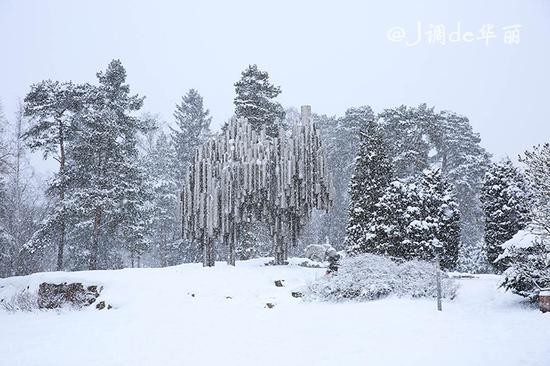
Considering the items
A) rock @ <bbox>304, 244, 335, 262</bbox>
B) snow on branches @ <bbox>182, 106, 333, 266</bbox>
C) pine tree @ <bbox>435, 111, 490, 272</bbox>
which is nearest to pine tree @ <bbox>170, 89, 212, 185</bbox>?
rock @ <bbox>304, 244, 335, 262</bbox>

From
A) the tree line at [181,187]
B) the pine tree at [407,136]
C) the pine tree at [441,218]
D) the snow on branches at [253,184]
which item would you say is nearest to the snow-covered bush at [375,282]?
the tree line at [181,187]

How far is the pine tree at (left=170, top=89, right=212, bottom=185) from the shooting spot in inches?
1666

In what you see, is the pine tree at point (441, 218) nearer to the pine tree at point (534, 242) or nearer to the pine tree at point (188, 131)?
the pine tree at point (534, 242)

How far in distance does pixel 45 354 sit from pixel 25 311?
8270 mm

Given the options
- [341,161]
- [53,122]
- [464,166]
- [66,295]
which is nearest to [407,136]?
[464,166]

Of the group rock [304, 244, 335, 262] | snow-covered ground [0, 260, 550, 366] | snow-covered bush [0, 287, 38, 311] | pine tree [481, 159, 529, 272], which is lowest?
snow-covered bush [0, 287, 38, 311]

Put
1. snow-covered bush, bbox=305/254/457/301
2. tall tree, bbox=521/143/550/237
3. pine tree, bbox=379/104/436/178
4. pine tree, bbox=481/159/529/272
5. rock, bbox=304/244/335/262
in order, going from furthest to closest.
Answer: pine tree, bbox=379/104/436/178, rock, bbox=304/244/335/262, pine tree, bbox=481/159/529/272, snow-covered bush, bbox=305/254/457/301, tall tree, bbox=521/143/550/237

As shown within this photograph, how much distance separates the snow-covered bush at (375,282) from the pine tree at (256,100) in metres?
18.4

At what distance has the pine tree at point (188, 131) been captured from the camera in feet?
139

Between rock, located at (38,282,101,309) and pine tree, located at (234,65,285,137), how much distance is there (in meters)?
18.1

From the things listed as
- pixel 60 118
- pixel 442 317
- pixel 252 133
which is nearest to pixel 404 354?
pixel 442 317

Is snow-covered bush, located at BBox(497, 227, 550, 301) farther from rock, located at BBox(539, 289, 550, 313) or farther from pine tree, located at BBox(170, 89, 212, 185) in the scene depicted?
pine tree, located at BBox(170, 89, 212, 185)

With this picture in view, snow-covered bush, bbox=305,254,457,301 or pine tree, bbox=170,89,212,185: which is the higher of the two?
pine tree, bbox=170,89,212,185

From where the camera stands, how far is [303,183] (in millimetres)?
20266
